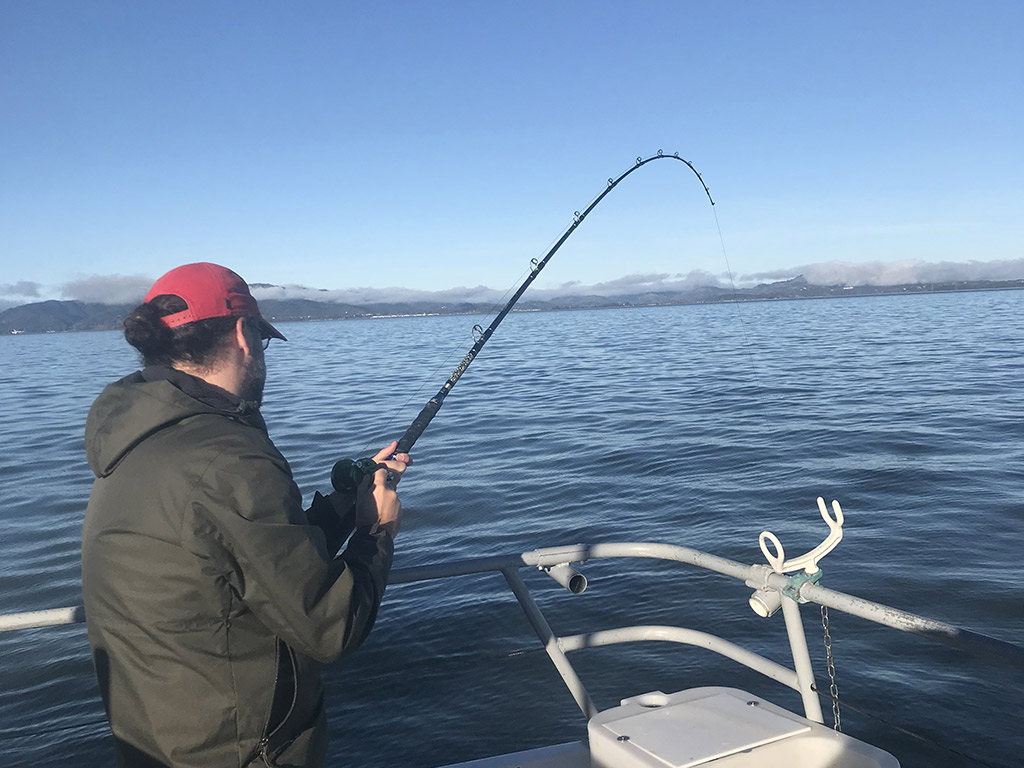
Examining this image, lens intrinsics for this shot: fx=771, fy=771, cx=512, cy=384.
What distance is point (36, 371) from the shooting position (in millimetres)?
36094

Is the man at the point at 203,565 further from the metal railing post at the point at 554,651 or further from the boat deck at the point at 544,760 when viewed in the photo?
the metal railing post at the point at 554,651

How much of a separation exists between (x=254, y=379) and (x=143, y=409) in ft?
1.36

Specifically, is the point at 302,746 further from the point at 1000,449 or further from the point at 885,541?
the point at 1000,449

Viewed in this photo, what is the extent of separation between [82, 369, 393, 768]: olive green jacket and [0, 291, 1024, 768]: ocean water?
3.10 meters

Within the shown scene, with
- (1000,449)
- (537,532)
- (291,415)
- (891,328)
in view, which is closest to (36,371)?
(291,415)

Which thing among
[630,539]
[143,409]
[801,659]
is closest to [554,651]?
[801,659]

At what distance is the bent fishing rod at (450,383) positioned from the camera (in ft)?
8.55

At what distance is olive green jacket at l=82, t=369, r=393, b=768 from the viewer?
5.95 ft

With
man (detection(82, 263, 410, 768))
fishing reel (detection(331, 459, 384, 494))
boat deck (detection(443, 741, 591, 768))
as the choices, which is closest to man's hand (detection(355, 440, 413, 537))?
man (detection(82, 263, 410, 768))

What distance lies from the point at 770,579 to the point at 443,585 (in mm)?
5114

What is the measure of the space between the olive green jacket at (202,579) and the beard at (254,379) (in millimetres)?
189

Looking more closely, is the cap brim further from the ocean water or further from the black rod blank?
the ocean water

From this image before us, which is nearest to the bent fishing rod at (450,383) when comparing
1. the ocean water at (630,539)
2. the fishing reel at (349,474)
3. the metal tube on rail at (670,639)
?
the fishing reel at (349,474)

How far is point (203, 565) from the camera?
1.85 metres
